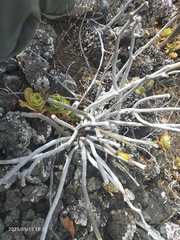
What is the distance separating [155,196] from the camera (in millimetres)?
1800

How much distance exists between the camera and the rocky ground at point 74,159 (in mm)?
1384

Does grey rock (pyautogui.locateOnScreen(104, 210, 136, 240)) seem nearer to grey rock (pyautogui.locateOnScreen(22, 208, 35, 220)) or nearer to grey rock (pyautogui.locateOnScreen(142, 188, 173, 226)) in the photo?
Result: grey rock (pyautogui.locateOnScreen(142, 188, 173, 226))

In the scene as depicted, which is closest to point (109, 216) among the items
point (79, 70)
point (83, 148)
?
point (83, 148)

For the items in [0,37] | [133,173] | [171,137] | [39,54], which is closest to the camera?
[0,37]

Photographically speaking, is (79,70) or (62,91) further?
(79,70)

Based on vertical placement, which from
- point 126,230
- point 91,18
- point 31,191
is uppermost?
point 91,18

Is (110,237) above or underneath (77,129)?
underneath

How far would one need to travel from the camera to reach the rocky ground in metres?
1.38

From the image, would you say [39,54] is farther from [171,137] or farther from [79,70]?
[171,137]

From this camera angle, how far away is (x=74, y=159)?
1.53 m

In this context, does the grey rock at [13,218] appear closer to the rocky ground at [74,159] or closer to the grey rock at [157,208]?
the rocky ground at [74,159]

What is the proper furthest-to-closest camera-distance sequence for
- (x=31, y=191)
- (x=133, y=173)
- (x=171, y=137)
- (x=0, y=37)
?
(x=171, y=137), (x=133, y=173), (x=31, y=191), (x=0, y=37)

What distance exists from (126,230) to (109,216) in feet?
0.33

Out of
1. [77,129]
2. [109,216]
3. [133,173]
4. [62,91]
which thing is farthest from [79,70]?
[109,216]
